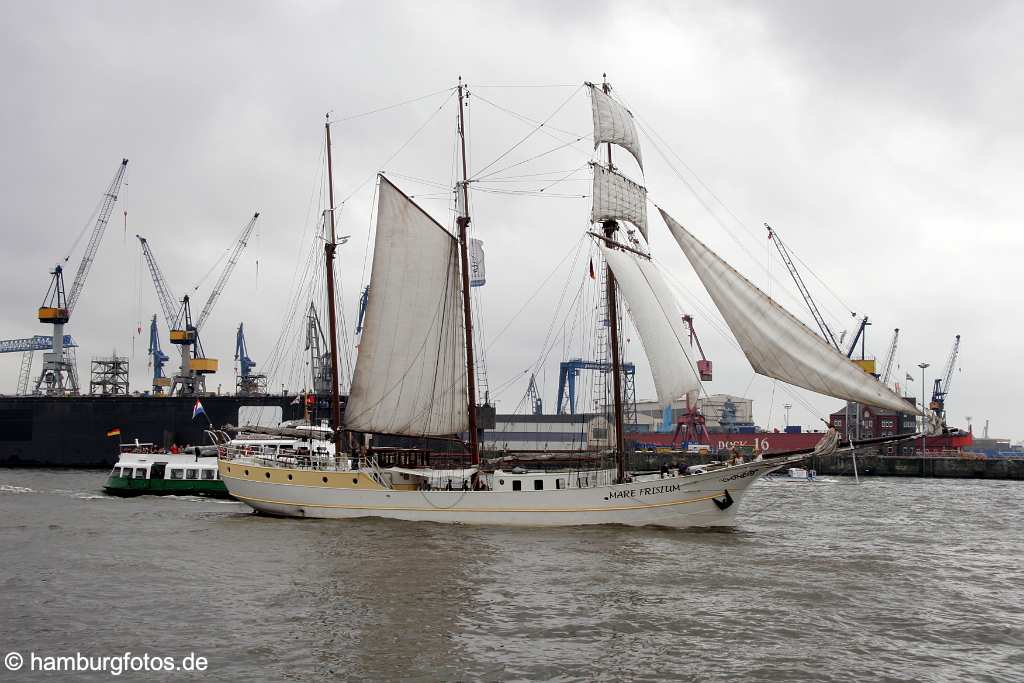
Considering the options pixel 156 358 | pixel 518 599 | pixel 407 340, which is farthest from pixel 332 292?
pixel 156 358

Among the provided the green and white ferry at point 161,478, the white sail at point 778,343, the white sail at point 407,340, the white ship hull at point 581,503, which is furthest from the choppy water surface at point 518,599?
the green and white ferry at point 161,478

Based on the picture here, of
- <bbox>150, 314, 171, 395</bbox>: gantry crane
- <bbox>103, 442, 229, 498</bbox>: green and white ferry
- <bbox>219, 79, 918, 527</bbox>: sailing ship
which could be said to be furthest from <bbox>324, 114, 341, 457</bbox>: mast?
<bbox>150, 314, 171, 395</bbox>: gantry crane

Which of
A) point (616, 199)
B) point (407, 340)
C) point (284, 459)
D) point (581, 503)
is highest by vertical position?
point (616, 199)

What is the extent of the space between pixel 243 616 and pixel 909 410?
21592 mm

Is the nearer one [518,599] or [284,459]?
[518,599]

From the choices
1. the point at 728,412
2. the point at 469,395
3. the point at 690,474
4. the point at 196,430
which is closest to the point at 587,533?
the point at 690,474

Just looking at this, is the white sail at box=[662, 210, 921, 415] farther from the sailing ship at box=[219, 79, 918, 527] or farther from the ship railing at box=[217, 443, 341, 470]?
the ship railing at box=[217, 443, 341, 470]

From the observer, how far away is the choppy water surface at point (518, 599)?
15.3 m

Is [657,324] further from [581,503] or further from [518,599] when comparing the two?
[518,599]

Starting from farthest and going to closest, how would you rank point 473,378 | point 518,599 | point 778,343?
1. point 473,378
2. point 778,343
3. point 518,599

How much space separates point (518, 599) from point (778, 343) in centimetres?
1528

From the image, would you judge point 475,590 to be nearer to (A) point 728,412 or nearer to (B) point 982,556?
(B) point 982,556

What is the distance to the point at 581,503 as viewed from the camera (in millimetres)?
32438

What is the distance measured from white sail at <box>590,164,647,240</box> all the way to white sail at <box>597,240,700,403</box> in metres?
1.98
